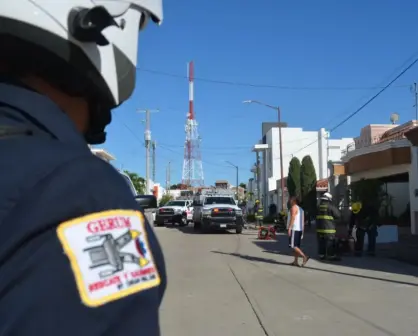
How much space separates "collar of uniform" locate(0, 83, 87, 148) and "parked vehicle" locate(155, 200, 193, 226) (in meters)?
34.1

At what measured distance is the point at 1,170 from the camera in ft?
2.83

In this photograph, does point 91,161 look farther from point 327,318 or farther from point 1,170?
point 327,318

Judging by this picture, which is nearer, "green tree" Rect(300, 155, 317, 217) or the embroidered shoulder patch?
the embroidered shoulder patch

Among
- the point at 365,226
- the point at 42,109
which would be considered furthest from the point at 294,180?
the point at 42,109

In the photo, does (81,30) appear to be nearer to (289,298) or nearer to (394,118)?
(289,298)

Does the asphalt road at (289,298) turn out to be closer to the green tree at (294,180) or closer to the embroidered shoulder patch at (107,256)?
the embroidered shoulder patch at (107,256)

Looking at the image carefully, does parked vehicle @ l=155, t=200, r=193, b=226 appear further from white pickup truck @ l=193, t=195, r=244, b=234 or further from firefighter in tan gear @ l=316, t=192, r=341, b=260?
firefighter in tan gear @ l=316, t=192, r=341, b=260

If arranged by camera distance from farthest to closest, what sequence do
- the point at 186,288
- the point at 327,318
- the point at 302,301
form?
the point at 186,288 → the point at 302,301 → the point at 327,318

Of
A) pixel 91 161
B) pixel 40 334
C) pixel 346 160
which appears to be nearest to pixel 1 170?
pixel 91 161

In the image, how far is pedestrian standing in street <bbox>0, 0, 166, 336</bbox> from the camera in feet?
2.67

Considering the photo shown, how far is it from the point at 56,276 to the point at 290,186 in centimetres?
3598

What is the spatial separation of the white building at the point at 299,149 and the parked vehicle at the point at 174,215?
2028 centimetres

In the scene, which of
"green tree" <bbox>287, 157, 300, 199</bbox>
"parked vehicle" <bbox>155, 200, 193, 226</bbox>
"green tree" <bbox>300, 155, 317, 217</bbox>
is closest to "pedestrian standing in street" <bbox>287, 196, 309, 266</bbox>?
"green tree" <bbox>300, 155, 317, 217</bbox>

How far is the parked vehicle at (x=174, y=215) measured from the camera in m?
34.9
